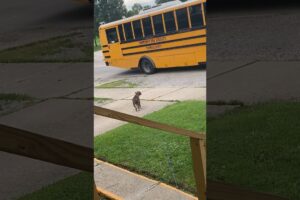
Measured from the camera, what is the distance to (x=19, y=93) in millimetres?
3676

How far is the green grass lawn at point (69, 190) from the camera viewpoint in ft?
6.95

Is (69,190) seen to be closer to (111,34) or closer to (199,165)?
(199,165)

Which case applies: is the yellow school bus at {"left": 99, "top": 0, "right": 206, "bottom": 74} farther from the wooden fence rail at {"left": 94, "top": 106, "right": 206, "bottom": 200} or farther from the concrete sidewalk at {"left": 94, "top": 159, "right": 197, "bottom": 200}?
the concrete sidewalk at {"left": 94, "top": 159, "right": 197, "bottom": 200}

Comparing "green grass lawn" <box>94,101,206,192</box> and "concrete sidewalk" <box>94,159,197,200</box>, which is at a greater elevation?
"green grass lawn" <box>94,101,206,192</box>

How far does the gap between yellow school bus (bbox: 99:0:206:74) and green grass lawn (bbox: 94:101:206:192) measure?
144 millimetres

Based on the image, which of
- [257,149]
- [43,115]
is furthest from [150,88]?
[43,115]

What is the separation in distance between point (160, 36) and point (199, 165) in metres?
0.47

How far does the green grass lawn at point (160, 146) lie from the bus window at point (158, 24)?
0.24m

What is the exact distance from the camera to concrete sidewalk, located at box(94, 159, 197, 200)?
68.7 inches

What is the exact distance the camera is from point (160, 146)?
1418 mm

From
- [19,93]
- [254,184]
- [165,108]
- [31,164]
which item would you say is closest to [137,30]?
[165,108]

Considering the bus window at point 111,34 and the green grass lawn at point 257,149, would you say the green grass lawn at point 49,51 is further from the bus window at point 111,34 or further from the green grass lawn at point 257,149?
the green grass lawn at point 257,149

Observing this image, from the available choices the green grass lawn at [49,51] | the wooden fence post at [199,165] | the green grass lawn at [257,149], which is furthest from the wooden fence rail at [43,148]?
the green grass lawn at [257,149]

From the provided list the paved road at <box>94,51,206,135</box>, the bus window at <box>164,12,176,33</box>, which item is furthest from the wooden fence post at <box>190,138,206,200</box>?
the bus window at <box>164,12,176,33</box>
